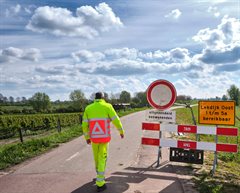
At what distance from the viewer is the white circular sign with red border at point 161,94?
8.51 metres

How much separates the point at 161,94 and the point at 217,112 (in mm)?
1535

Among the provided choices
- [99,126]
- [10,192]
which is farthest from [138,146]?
[10,192]

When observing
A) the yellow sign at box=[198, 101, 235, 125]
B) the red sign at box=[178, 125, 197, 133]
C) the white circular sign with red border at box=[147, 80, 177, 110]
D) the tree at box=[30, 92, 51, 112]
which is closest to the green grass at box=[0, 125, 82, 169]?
the white circular sign with red border at box=[147, 80, 177, 110]

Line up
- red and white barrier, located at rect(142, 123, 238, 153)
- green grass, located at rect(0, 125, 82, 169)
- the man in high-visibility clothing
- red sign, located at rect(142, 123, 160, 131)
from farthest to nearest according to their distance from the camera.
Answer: green grass, located at rect(0, 125, 82, 169), red sign, located at rect(142, 123, 160, 131), red and white barrier, located at rect(142, 123, 238, 153), the man in high-visibility clothing

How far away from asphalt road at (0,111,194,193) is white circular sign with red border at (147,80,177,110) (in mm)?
1650

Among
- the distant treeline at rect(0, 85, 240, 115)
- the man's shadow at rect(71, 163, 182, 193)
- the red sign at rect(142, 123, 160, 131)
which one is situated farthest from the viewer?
the distant treeline at rect(0, 85, 240, 115)

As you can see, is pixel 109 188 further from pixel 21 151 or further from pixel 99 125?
pixel 21 151

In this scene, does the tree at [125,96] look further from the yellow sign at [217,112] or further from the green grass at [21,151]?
the yellow sign at [217,112]

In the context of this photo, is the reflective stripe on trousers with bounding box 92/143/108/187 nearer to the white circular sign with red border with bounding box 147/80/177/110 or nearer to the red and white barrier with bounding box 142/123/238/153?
the red and white barrier with bounding box 142/123/238/153

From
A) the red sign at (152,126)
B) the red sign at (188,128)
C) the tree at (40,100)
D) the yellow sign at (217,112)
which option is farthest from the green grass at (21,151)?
the tree at (40,100)

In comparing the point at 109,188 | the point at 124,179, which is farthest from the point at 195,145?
the point at 109,188

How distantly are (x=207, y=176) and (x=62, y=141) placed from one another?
836 centimetres

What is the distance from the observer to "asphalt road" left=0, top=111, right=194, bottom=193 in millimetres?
6586

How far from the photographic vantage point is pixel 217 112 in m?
8.02
